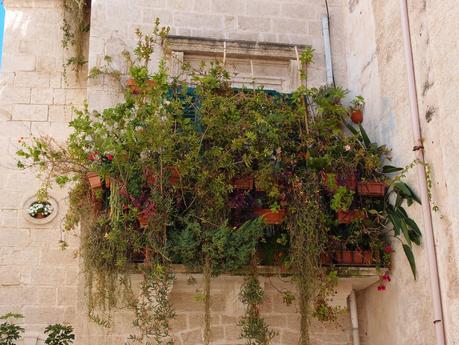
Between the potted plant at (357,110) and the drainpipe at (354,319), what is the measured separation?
1551 millimetres

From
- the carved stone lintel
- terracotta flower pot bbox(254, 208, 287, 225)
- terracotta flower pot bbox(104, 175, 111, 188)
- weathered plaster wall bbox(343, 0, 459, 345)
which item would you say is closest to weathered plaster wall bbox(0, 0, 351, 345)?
the carved stone lintel

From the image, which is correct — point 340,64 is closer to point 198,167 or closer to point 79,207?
point 198,167

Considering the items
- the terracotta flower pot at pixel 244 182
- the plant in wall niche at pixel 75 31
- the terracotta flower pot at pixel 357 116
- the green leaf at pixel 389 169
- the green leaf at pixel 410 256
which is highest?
the plant in wall niche at pixel 75 31

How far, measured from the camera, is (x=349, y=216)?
6.49 meters

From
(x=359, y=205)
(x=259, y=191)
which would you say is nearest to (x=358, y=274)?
(x=359, y=205)

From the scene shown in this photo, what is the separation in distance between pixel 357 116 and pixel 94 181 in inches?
98.5

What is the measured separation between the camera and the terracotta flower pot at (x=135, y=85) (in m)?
6.77

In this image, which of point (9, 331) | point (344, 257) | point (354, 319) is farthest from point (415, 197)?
point (9, 331)

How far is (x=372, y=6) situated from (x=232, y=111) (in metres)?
1.80

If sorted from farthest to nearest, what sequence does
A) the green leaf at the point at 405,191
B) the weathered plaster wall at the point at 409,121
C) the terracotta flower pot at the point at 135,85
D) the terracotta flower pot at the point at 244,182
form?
the terracotta flower pot at the point at 135,85
the terracotta flower pot at the point at 244,182
the green leaf at the point at 405,191
the weathered plaster wall at the point at 409,121

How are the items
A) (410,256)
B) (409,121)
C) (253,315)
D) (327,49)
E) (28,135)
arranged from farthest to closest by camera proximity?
1. (327,49)
2. (28,135)
3. (409,121)
4. (253,315)
5. (410,256)

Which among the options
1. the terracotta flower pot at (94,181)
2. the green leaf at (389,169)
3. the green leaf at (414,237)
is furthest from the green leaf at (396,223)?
the terracotta flower pot at (94,181)

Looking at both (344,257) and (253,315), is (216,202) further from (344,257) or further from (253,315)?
(344,257)

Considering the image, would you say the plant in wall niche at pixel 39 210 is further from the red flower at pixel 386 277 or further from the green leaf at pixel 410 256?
the green leaf at pixel 410 256
